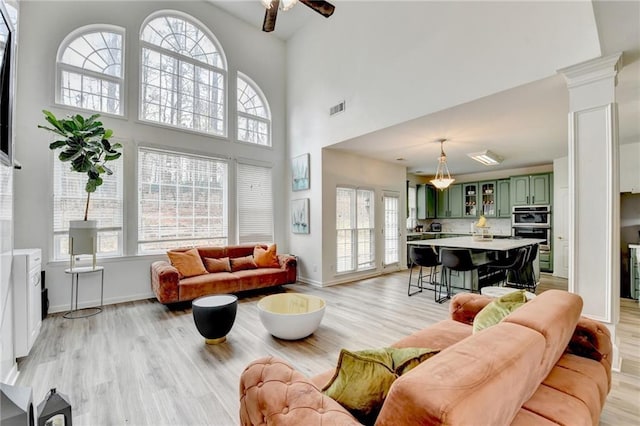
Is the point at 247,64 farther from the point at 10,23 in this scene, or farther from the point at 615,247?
the point at 615,247

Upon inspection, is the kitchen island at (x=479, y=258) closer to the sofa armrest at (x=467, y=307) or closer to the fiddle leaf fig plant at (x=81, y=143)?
the sofa armrest at (x=467, y=307)

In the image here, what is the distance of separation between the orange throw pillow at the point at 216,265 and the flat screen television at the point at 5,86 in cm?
288

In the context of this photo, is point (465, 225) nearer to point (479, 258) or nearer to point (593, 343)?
point (479, 258)

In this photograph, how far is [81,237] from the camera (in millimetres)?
3682

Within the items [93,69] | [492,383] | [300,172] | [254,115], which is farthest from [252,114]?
[492,383]

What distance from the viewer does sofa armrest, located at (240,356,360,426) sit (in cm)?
89

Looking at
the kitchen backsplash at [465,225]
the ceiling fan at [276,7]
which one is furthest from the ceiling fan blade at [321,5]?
the kitchen backsplash at [465,225]

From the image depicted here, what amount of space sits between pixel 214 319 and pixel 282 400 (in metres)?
2.10

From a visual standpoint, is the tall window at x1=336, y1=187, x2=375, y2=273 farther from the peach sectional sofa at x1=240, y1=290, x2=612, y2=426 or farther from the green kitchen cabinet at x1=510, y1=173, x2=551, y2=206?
the peach sectional sofa at x1=240, y1=290, x2=612, y2=426

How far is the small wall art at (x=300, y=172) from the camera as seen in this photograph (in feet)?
19.0

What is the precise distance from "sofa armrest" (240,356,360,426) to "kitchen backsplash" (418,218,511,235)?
8.64 m

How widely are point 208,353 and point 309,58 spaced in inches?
221

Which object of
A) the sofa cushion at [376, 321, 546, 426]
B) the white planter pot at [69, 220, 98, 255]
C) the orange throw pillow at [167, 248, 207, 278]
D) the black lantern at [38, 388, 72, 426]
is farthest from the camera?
the orange throw pillow at [167, 248, 207, 278]

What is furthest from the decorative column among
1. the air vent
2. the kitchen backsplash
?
the kitchen backsplash
